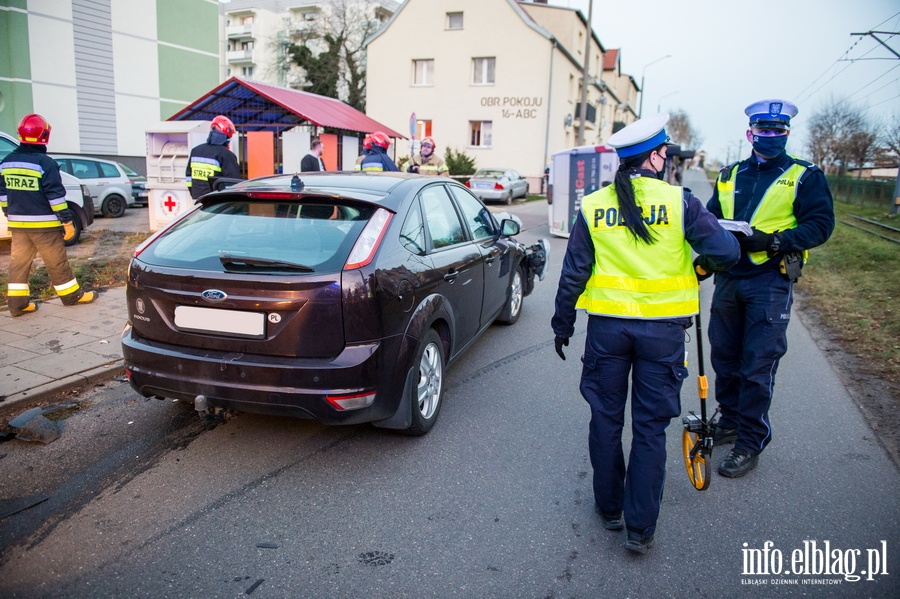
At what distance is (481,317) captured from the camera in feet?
17.3

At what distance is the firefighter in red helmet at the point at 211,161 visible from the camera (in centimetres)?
824

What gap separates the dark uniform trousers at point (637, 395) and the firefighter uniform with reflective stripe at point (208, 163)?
266 inches

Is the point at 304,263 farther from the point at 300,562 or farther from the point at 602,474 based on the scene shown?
the point at 602,474

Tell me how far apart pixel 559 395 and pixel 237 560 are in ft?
9.01

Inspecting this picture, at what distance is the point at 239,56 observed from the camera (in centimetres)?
6606

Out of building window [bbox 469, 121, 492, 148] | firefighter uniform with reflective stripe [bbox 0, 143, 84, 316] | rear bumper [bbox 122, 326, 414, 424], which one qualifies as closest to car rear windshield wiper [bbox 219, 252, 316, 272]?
rear bumper [bbox 122, 326, 414, 424]

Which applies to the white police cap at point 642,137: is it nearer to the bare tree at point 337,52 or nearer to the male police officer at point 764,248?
the male police officer at point 764,248

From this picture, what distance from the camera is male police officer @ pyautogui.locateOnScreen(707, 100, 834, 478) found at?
136 inches

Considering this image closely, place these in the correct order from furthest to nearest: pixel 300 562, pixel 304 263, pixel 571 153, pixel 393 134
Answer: pixel 393 134
pixel 571 153
pixel 304 263
pixel 300 562

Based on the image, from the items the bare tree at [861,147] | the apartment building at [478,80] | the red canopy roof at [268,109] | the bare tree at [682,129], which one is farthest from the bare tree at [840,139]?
the bare tree at [682,129]

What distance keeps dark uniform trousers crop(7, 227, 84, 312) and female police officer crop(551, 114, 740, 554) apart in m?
5.84

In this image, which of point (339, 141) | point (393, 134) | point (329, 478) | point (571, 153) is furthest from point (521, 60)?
point (329, 478)

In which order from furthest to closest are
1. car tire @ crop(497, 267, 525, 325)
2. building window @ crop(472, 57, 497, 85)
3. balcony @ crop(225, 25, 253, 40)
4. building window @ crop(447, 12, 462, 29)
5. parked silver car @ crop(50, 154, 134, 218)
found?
balcony @ crop(225, 25, 253, 40)
building window @ crop(447, 12, 462, 29)
building window @ crop(472, 57, 497, 85)
parked silver car @ crop(50, 154, 134, 218)
car tire @ crop(497, 267, 525, 325)

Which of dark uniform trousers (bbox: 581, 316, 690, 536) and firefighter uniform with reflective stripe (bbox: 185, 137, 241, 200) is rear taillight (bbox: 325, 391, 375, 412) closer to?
dark uniform trousers (bbox: 581, 316, 690, 536)
